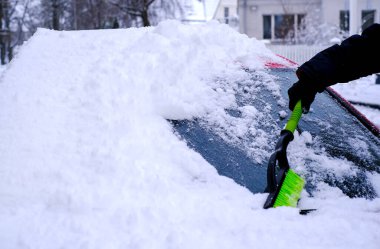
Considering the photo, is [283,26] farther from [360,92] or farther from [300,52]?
[360,92]

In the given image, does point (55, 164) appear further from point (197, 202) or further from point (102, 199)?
point (197, 202)

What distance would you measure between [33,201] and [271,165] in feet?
3.00

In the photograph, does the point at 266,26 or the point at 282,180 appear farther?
the point at 266,26

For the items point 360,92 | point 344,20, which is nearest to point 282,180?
point 360,92

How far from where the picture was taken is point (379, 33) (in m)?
1.92

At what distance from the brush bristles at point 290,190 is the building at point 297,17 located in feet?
66.6

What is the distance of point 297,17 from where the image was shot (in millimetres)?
22438

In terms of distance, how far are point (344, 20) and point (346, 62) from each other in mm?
21530

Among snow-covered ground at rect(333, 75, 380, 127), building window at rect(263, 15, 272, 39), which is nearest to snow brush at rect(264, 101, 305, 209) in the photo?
snow-covered ground at rect(333, 75, 380, 127)

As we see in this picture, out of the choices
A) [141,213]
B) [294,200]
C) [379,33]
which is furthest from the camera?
[379,33]

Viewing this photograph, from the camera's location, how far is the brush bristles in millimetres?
1620

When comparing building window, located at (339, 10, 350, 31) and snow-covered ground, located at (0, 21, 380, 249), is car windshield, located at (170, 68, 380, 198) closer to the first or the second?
snow-covered ground, located at (0, 21, 380, 249)

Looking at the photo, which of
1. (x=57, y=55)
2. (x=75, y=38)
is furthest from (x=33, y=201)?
(x=75, y=38)

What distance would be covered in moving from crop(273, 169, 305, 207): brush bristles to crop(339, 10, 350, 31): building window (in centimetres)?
2082
